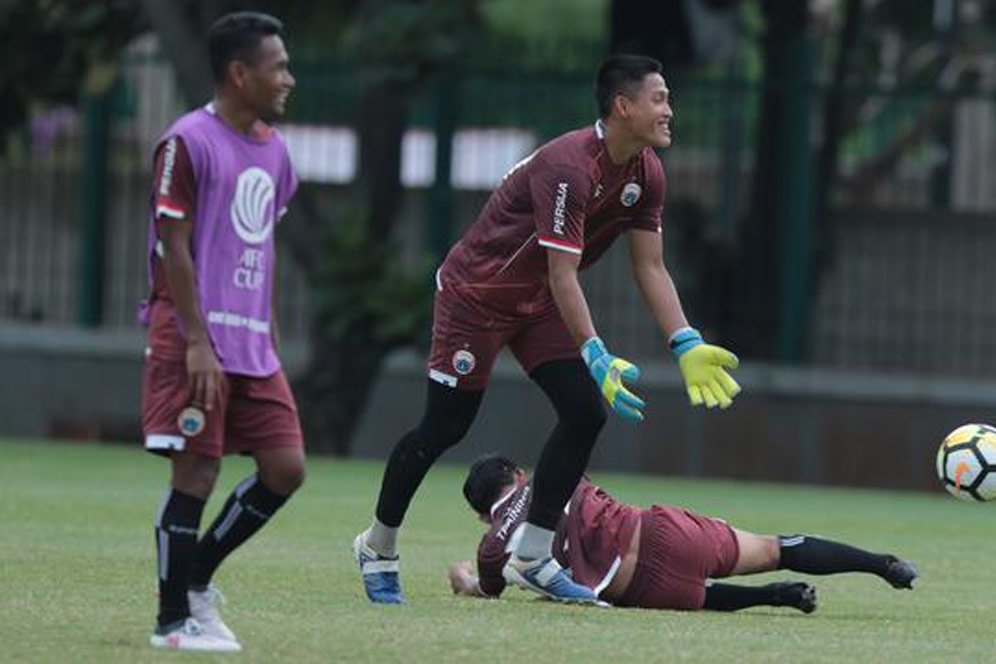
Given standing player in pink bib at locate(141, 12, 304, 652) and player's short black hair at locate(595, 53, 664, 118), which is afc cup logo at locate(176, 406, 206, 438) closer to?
standing player in pink bib at locate(141, 12, 304, 652)

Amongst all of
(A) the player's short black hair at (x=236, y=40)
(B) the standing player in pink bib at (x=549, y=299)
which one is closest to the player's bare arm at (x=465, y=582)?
(B) the standing player in pink bib at (x=549, y=299)

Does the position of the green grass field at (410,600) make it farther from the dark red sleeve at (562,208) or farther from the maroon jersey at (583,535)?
the dark red sleeve at (562,208)

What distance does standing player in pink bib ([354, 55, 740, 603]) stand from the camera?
33.1ft

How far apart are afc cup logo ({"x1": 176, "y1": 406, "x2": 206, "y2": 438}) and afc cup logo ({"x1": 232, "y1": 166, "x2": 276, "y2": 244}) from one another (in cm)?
59

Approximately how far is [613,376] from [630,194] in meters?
1.08

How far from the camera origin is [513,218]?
10.4m

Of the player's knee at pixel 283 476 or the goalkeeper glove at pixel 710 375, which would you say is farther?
the goalkeeper glove at pixel 710 375

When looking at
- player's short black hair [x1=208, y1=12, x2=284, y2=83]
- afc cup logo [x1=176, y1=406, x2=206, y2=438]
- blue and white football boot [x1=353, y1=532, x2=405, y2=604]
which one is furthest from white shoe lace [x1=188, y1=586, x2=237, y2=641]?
player's short black hair [x1=208, y1=12, x2=284, y2=83]

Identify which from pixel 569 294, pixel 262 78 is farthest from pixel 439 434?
pixel 262 78

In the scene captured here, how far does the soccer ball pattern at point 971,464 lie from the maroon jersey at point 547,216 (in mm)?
1697

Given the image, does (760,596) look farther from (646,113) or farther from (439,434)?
(646,113)

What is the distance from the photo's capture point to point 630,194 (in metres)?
10.4

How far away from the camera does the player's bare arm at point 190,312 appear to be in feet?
27.1

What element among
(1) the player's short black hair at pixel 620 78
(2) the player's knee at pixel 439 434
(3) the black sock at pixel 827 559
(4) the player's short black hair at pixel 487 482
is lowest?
(3) the black sock at pixel 827 559
